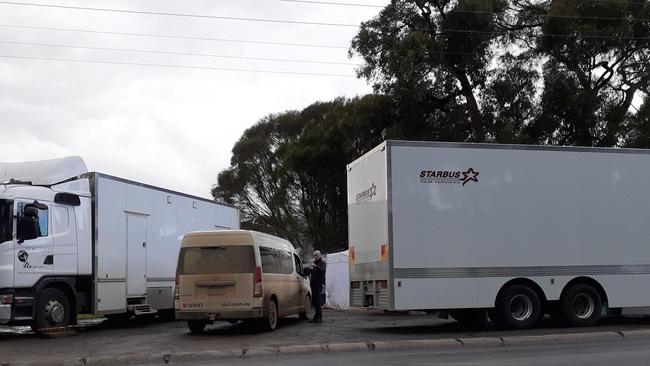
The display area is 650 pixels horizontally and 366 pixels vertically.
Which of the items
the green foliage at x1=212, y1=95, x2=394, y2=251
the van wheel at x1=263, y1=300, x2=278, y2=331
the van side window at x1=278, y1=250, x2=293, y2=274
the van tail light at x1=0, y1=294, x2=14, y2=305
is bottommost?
the van wheel at x1=263, y1=300, x2=278, y2=331

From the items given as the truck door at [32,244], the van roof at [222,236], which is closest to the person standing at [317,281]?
the van roof at [222,236]

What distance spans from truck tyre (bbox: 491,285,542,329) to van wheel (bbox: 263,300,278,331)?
15.6ft

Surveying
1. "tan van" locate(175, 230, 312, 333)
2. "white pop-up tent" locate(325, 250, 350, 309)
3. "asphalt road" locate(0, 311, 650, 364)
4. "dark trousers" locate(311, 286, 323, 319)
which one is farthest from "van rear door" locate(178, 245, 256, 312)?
"white pop-up tent" locate(325, 250, 350, 309)

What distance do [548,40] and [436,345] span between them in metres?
18.0

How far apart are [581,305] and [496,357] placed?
5.04m

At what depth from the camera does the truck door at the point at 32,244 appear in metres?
13.6

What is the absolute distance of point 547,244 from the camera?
1420cm

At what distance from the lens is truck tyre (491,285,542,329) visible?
13852mm

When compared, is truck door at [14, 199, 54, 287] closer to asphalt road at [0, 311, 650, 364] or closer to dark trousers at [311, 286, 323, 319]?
asphalt road at [0, 311, 650, 364]

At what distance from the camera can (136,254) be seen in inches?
657

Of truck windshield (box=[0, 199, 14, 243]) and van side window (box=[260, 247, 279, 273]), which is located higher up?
truck windshield (box=[0, 199, 14, 243])

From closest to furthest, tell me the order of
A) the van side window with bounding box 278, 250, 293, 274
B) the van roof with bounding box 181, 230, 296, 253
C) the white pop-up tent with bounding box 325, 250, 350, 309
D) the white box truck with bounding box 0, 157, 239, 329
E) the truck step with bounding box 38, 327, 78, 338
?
the white box truck with bounding box 0, 157, 239, 329
the truck step with bounding box 38, 327, 78, 338
the van roof with bounding box 181, 230, 296, 253
the van side window with bounding box 278, 250, 293, 274
the white pop-up tent with bounding box 325, 250, 350, 309

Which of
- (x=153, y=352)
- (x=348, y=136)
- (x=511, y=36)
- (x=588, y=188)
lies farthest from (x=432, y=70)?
(x=153, y=352)

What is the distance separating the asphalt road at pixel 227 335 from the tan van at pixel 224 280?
19.3 inches
